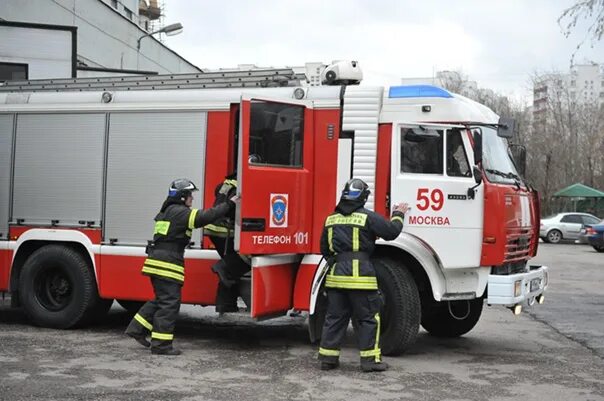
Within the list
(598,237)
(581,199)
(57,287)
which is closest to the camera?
(57,287)

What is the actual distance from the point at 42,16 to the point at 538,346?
1807 centimetres

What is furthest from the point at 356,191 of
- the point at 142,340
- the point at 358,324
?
the point at 142,340

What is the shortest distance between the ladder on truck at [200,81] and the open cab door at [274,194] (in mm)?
647

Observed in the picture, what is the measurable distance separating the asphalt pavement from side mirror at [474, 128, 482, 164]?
81.0 inches

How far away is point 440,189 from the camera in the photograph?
8117mm

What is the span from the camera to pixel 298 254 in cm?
855

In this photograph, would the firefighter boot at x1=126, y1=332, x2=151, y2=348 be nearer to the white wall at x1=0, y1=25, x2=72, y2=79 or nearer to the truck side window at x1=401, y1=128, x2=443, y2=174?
the truck side window at x1=401, y1=128, x2=443, y2=174

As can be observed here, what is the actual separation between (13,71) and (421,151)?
36.2 ft

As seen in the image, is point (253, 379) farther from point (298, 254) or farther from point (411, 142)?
point (411, 142)

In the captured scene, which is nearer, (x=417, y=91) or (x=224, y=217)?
(x=224, y=217)

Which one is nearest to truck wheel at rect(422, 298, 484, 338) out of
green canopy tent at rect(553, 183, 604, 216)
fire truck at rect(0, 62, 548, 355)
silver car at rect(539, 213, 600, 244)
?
fire truck at rect(0, 62, 548, 355)

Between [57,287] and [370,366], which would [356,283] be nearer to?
[370,366]

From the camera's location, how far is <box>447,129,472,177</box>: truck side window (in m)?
8.13

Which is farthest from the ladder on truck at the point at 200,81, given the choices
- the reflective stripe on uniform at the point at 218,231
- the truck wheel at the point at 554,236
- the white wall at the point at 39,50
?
the truck wheel at the point at 554,236
